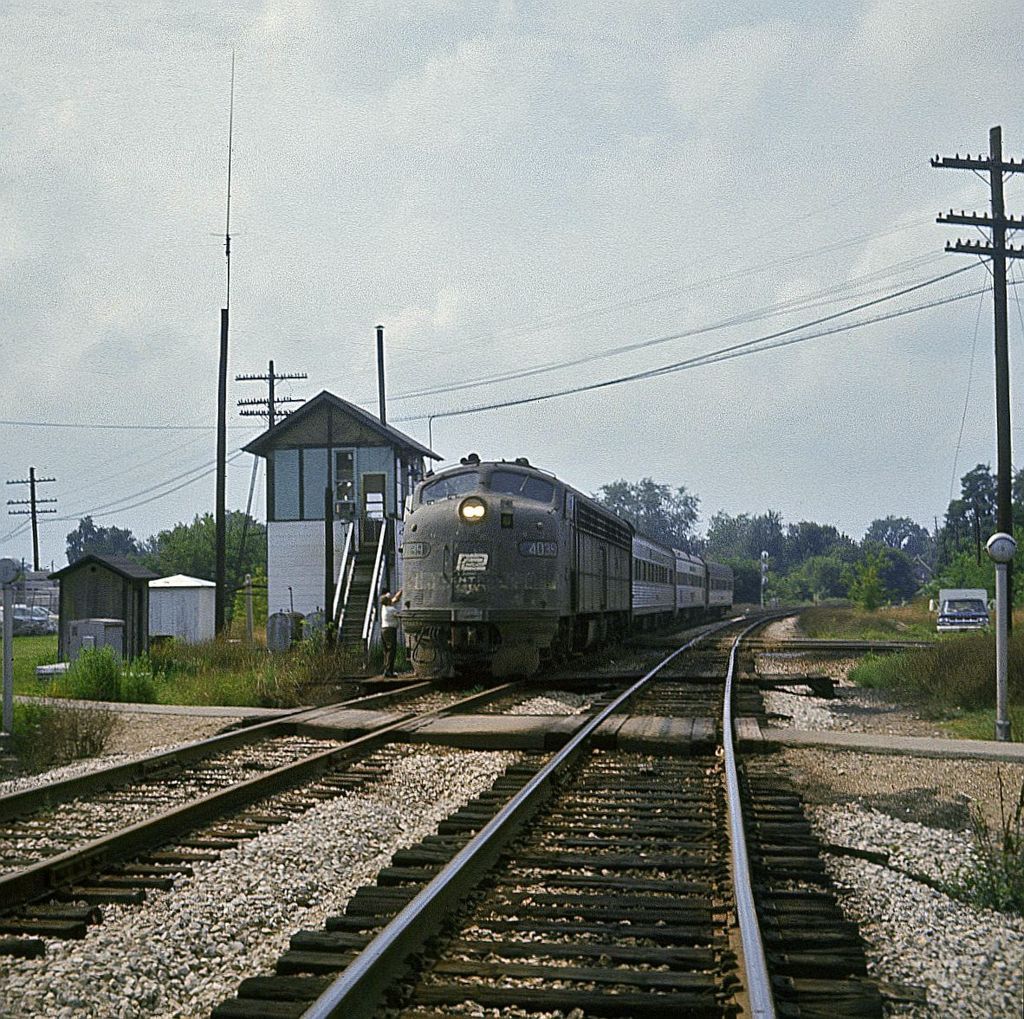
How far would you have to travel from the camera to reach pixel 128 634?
2478 cm

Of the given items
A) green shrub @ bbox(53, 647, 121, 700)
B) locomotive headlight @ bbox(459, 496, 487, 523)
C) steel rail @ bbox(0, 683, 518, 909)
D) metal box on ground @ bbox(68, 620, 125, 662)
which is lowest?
steel rail @ bbox(0, 683, 518, 909)

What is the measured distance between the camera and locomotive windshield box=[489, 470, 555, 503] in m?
17.7

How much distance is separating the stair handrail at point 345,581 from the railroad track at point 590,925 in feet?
56.1

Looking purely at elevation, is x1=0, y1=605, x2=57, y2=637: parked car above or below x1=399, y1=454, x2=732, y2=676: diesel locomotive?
below

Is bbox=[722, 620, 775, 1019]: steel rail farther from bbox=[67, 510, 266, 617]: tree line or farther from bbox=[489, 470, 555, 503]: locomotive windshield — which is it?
bbox=[67, 510, 266, 617]: tree line

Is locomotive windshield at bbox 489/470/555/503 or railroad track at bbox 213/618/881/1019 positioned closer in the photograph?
railroad track at bbox 213/618/881/1019

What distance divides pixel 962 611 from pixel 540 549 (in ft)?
89.7

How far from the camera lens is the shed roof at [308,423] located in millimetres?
33781

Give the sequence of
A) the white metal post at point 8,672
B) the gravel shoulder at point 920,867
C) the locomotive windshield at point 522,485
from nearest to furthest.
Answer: the gravel shoulder at point 920,867 < the white metal post at point 8,672 < the locomotive windshield at point 522,485

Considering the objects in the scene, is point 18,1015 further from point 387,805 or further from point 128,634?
point 128,634

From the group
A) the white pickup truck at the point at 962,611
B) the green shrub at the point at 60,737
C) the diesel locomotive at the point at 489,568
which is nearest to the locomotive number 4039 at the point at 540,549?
the diesel locomotive at the point at 489,568

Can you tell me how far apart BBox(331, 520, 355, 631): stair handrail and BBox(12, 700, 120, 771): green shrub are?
12049 millimetres

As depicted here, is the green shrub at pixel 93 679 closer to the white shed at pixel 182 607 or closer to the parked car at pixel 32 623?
the white shed at pixel 182 607

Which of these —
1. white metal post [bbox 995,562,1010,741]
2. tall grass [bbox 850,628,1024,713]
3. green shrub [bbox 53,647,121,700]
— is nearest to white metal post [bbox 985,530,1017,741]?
white metal post [bbox 995,562,1010,741]
